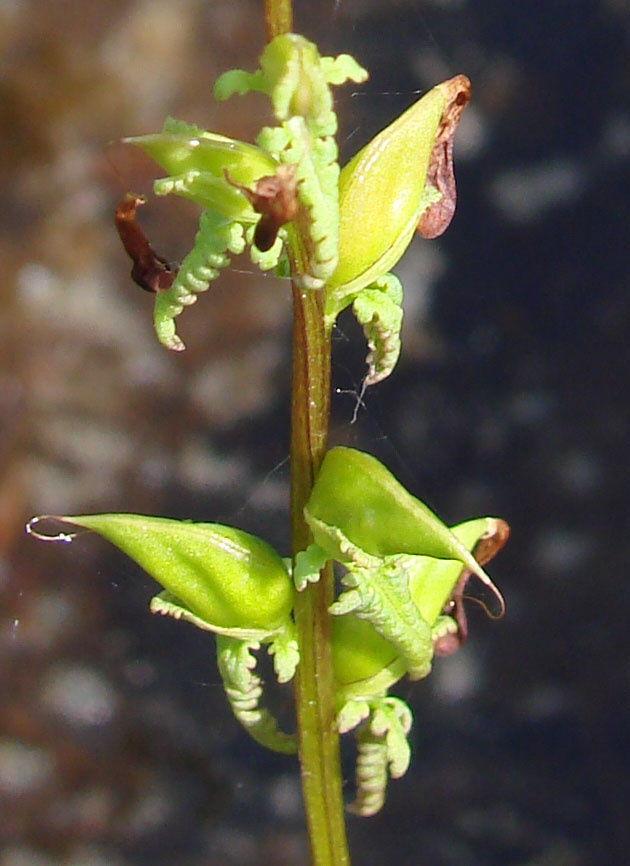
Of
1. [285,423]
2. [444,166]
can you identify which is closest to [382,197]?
[444,166]

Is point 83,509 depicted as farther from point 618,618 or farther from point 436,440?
point 618,618

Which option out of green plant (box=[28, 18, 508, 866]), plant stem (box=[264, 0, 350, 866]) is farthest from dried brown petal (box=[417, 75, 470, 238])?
plant stem (box=[264, 0, 350, 866])

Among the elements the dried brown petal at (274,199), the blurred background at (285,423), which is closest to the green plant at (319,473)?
the dried brown petal at (274,199)

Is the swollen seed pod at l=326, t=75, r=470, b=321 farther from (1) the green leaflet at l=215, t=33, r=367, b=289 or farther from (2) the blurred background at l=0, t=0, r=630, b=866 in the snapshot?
(2) the blurred background at l=0, t=0, r=630, b=866

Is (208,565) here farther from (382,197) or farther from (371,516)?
(382,197)

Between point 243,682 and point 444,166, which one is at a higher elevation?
point 444,166

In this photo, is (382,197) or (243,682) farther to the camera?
(243,682)

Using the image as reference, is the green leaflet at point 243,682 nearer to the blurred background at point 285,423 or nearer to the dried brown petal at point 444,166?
the dried brown petal at point 444,166
